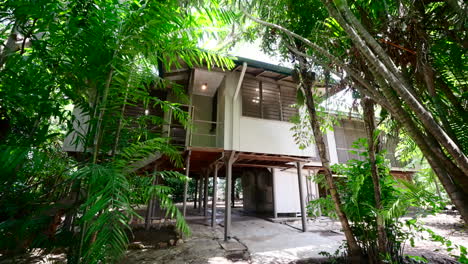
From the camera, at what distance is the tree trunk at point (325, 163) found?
2.80 m

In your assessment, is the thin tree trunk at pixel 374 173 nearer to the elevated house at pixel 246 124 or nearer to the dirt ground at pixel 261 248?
the dirt ground at pixel 261 248

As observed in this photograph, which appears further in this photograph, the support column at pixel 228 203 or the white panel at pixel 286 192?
the white panel at pixel 286 192

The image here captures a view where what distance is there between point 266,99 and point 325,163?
422 cm

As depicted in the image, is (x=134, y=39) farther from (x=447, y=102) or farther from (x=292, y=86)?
(x=292, y=86)

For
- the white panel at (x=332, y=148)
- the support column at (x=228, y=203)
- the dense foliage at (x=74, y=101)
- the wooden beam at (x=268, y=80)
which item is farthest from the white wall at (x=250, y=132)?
the dense foliage at (x=74, y=101)

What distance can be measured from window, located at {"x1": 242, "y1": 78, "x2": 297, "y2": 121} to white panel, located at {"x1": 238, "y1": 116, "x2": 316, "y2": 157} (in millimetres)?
329

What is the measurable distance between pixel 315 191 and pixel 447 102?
8.59 m

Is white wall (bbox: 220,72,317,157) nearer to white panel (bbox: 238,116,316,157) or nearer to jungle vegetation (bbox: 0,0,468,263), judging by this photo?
white panel (bbox: 238,116,316,157)

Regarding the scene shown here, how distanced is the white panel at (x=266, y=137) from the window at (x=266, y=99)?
0.33 meters

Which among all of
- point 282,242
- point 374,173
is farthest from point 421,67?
point 282,242

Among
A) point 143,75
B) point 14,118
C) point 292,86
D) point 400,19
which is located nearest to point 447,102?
point 400,19

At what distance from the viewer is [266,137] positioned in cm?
631

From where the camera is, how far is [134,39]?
4.60 feet

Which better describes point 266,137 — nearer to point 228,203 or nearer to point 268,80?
point 268,80
